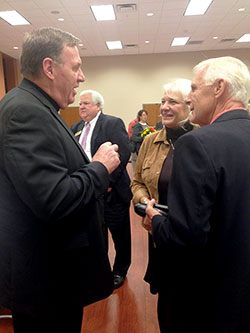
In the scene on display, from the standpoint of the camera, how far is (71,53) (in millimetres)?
1025

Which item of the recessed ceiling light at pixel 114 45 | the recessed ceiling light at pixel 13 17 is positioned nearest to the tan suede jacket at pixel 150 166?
the recessed ceiling light at pixel 13 17

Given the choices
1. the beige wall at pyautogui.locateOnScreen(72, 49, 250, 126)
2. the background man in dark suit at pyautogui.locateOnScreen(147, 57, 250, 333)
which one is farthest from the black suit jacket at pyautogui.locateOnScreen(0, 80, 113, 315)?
the beige wall at pyautogui.locateOnScreen(72, 49, 250, 126)

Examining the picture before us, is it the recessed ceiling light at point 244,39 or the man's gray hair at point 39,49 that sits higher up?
the recessed ceiling light at point 244,39

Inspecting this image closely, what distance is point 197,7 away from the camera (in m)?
6.33

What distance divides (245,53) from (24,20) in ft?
28.6

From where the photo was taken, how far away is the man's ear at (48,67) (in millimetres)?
968

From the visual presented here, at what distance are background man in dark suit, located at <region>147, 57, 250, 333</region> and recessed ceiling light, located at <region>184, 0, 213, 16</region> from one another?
20.5ft

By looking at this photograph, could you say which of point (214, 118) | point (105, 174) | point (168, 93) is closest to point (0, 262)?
point (105, 174)

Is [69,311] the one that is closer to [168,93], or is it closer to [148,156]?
[148,156]

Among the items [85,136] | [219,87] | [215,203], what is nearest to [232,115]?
[219,87]

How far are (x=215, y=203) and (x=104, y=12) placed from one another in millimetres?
6839

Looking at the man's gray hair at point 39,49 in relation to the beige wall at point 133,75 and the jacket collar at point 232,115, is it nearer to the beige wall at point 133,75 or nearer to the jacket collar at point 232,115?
the jacket collar at point 232,115

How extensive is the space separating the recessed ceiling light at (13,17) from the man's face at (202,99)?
6842mm

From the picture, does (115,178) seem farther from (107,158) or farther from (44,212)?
(44,212)
